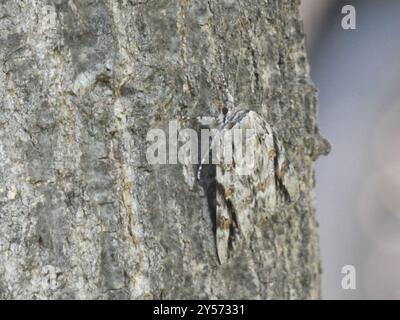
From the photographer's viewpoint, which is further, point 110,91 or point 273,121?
point 273,121

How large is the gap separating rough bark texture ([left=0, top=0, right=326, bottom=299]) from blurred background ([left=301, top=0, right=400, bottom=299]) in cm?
77

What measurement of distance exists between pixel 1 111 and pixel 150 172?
310 mm

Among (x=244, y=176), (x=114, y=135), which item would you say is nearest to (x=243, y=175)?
(x=244, y=176)

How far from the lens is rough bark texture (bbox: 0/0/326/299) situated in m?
1.15

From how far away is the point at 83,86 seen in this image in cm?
117

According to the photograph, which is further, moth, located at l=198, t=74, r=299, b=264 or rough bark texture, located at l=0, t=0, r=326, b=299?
moth, located at l=198, t=74, r=299, b=264

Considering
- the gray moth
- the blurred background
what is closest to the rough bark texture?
the gray moth

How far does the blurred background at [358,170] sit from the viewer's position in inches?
81.5

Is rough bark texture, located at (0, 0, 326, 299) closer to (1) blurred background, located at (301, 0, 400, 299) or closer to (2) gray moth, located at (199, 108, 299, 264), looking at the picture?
(2) gray moth, located at (199, 108, 299, 264)

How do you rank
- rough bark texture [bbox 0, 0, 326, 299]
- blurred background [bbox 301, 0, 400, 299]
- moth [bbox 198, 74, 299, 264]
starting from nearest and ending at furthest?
rough bark texture [bbox 0, 0, 326, 299] < moth [bbox 198, 74, 299, 264] < blurred background [bbox 301, 0, 400, 299]

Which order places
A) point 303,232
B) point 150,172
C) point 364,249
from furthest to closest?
1. point 364,249
2. point 303,232
3. point 150,172

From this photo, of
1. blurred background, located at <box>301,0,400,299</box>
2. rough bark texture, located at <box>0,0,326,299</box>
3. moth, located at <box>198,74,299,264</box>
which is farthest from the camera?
blurred background, located at <box>301,0,400,299</box>
